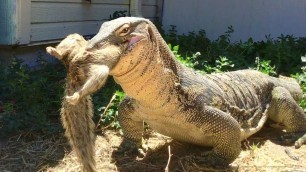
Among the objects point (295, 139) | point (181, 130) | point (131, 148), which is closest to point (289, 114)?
point (295, 139)

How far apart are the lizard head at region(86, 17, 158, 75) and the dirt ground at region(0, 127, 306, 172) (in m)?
0.95

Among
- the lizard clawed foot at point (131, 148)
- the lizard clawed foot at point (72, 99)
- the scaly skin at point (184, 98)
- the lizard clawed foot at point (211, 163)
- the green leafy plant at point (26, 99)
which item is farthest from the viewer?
the green leafy plant at point (26, 99)

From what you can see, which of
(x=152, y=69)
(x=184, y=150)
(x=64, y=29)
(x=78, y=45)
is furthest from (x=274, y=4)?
(x=78, y=45)

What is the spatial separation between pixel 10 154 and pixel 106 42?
1695mm

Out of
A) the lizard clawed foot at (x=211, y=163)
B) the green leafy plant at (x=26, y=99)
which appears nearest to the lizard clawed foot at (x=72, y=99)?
the lizard clawed foot at (x=211, y=163)

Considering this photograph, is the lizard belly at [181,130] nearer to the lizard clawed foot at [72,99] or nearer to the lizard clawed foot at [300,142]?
the lizard clawed foot at [300,142]

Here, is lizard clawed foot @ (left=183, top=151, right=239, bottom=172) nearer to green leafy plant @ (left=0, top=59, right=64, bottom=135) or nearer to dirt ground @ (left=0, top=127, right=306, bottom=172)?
dirt ground @ (left=0, top=127, right=306, bottom=172)

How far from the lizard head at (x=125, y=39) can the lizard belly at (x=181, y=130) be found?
64cm

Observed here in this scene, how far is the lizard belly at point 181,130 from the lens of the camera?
2.96 m

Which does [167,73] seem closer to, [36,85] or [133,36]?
[133,36]

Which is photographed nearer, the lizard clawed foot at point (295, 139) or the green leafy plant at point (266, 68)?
the lizard clawed foot at point (295, 139)

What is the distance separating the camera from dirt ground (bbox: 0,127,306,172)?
3.21 metres

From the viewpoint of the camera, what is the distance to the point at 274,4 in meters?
8.17

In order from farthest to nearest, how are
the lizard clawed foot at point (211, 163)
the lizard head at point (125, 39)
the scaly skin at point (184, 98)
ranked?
1. the lizard clawed foot at point (211, 163)
2. the scaly skin at point (184, 98)
3. the lizard head at point (125, 39)
